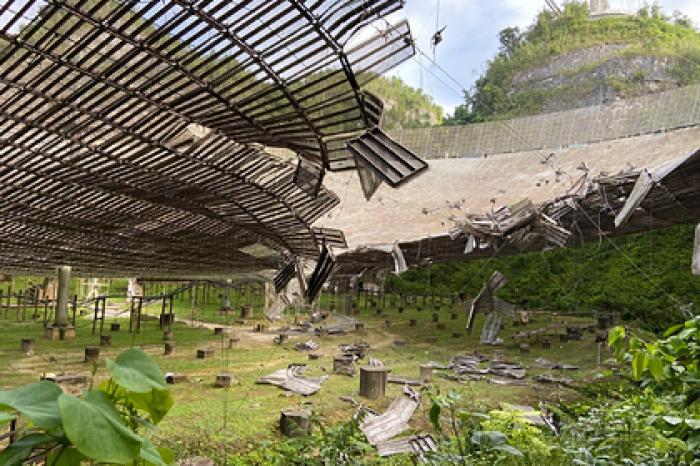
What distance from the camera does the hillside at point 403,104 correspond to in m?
39.1

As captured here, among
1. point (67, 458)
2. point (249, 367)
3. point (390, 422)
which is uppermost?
point (67, 458)

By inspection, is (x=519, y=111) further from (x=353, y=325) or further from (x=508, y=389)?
(x=508, y=389)

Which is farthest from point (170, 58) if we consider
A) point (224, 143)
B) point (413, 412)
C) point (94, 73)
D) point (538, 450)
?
point (413, 412)

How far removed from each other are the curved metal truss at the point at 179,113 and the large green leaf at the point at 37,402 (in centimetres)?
521

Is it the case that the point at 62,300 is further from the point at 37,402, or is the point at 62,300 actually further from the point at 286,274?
the point at 37,402

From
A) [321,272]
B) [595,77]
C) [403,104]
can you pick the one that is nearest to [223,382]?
[321,272]

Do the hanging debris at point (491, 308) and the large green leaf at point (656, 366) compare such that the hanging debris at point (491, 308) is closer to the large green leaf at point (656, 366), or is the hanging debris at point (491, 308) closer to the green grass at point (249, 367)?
the green grass at point (249, 367)

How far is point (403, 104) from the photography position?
40.5m

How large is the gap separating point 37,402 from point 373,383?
27.7 ft

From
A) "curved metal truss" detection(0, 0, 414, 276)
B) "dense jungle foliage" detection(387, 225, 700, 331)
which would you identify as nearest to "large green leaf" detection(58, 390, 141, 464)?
"curved metal truss" detection(0, 0, 414, 276)

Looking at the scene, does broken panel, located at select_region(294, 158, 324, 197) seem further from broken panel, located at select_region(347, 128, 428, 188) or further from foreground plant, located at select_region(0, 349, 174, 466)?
foreground plant, located at select_region(0, 349, 174, 466)

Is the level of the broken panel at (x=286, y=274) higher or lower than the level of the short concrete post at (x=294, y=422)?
higher

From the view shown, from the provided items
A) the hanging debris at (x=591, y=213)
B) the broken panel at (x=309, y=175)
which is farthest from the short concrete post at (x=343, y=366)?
the hanging debris at (x=591, y=213)

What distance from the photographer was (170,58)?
6.10 metres
